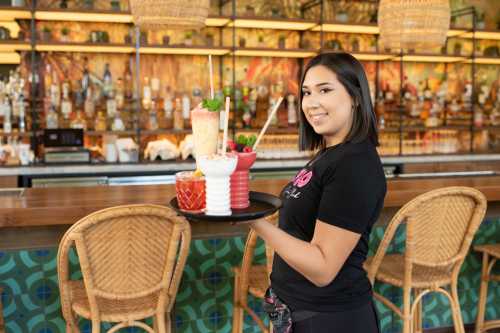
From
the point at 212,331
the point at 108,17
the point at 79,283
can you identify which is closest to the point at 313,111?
the point at 79,283

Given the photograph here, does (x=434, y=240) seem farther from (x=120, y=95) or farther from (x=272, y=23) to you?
(x=120, y=95)

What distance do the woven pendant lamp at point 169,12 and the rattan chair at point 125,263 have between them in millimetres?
1316

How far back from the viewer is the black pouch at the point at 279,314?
5.62 feet

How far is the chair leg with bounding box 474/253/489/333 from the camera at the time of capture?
340 cm

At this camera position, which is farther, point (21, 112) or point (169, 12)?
point (21, 112)

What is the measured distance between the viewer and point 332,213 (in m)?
1.52

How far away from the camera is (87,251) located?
217cm

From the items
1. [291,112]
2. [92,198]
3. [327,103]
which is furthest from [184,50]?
[327,103]

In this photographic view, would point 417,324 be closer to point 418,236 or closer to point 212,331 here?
point 418,236

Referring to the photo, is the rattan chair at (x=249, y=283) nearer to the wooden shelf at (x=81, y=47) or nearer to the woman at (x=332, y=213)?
the woman at (x=332, y=213)

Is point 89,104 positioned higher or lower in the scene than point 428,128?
higher

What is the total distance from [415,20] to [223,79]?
3.15m

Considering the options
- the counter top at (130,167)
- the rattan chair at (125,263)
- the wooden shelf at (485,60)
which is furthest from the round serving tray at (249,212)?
the wooden shelf at (485,60)

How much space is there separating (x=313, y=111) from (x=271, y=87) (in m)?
4.96
